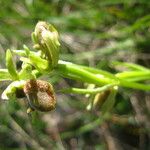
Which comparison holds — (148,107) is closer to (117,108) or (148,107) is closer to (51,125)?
(117,108)

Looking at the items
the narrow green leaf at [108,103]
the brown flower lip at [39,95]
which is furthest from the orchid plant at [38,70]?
the narrow green leaf at [108,103]

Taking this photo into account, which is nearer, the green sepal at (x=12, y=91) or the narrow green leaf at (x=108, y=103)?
the green sepal at (x=12, y=91)

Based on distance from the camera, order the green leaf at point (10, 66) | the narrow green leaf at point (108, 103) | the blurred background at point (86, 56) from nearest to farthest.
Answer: the green leaf at point (10, 66) → the narrow green leaf at point (108, 103) → the blurred background at point (86, 56)

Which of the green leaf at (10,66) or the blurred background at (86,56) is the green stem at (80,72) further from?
the blurred background at (86,56)

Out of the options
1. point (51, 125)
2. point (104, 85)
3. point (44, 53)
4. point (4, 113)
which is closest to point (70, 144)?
point (51, 125)

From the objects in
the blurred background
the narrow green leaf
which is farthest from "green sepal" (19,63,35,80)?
the blurred background
